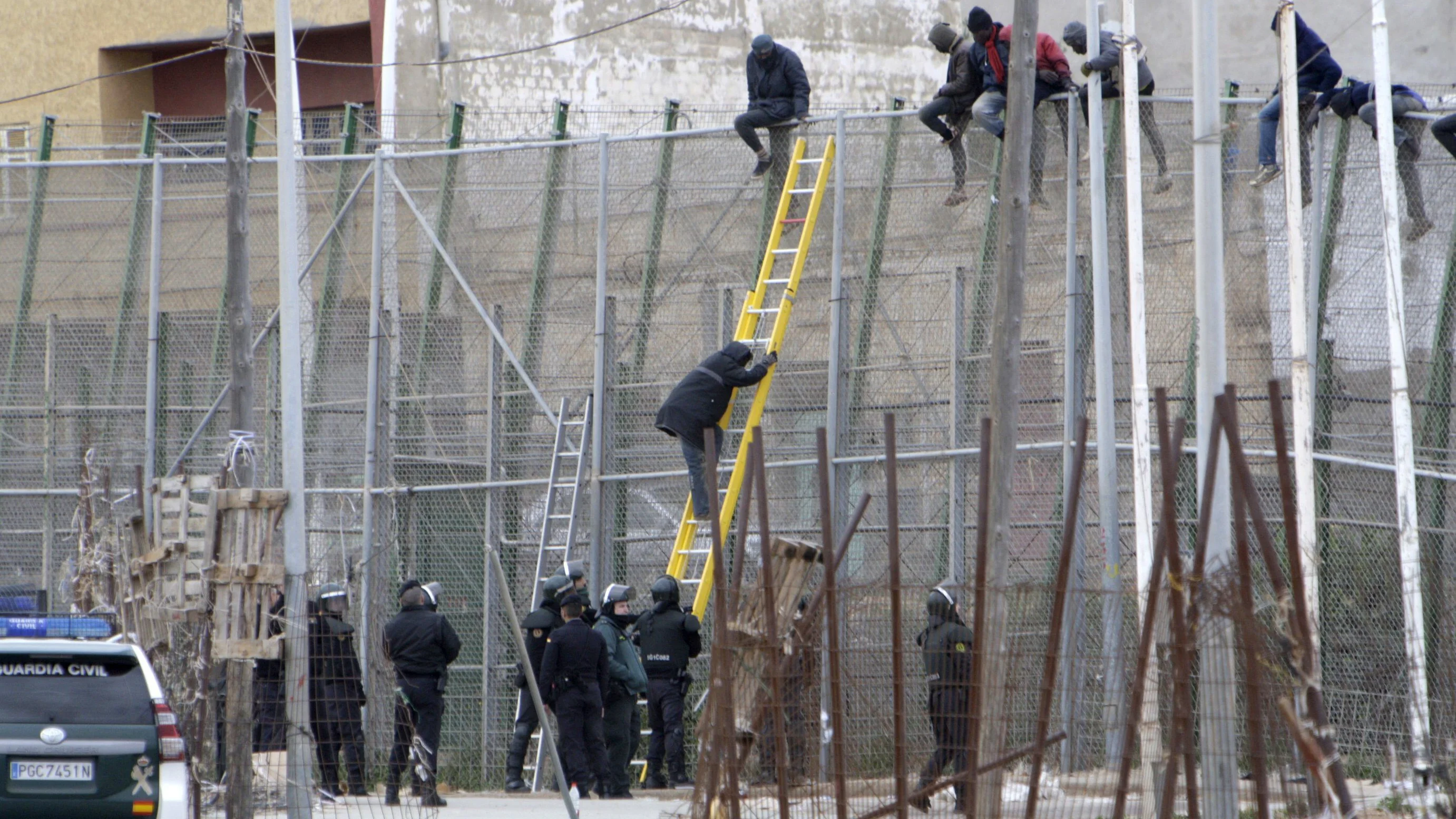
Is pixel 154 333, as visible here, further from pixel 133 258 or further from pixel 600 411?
pixel 600 411

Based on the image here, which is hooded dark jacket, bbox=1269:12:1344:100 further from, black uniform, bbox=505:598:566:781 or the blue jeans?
black uniform, bbox=505:598:566:781

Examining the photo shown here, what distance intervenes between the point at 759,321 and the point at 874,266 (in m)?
1.21

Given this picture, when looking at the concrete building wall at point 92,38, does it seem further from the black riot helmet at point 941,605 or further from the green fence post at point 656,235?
the black riot helmet at point 941,605

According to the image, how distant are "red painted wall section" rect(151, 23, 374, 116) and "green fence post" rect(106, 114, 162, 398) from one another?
8.51 m

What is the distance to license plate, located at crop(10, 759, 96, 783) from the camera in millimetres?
8711

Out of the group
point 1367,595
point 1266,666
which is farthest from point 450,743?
point 1266,666

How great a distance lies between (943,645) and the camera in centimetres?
1165

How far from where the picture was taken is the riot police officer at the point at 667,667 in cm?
1370

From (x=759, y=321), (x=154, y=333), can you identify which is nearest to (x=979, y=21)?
(x=759, y=321)

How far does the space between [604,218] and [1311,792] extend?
34.3 feet

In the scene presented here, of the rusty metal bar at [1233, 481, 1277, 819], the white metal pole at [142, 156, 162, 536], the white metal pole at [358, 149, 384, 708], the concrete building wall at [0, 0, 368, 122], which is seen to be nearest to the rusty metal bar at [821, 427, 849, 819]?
the rusty metal bar at [1233, 481, 1277, 819]

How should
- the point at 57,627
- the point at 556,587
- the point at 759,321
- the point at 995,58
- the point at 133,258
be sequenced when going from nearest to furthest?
the point at 57,627, the point at 556,587, the point at 995,58, the point at 759,321, the point at 133,258

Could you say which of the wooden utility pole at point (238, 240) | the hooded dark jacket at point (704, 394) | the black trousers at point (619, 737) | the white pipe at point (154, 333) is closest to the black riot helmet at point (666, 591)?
the black trousers at point (619, 737)

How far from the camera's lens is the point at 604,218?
1630 centimetres
